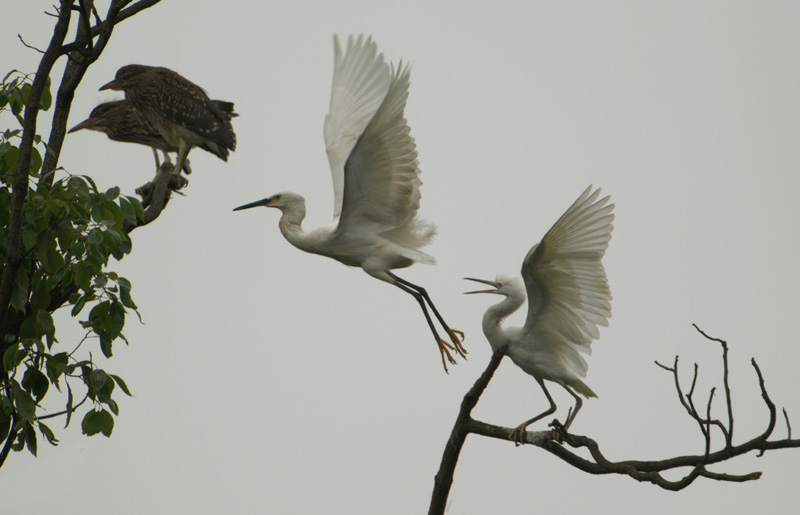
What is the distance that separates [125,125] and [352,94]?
2.58 meters

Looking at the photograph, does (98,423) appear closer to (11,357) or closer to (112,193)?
(11,357)

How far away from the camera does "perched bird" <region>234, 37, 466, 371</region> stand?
5.82m

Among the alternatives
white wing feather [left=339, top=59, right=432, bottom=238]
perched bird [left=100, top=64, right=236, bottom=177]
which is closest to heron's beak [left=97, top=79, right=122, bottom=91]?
perched bird [left=100, top=64, right=236, bottom=177]

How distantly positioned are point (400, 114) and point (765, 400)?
9.59 feet

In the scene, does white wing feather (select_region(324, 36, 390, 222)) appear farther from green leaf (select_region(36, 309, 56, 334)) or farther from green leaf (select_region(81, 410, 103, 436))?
green leaf (select_region(81, 410, 103, 436))

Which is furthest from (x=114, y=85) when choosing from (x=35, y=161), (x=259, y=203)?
(x=35, y=161)

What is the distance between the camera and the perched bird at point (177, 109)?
27.8 ft

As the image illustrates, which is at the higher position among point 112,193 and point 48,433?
point 112,193

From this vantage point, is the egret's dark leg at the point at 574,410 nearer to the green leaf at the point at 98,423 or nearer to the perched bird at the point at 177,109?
the green leaf at the point at 98,423

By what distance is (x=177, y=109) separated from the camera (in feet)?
27.9

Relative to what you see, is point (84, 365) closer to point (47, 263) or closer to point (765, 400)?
point (47, 263)

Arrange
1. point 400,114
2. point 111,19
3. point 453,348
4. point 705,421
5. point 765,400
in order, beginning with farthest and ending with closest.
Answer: point 453,348, point 400,114, point 111,19, point 705,421, point 765,400

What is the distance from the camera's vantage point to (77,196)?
4.18 m

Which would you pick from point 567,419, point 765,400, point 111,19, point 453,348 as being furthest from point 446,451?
point 111,19
